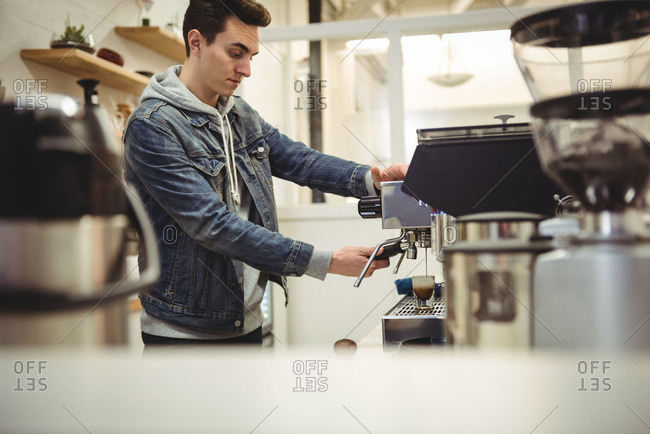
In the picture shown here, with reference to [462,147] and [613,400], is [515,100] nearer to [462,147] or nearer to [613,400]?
[462,147]

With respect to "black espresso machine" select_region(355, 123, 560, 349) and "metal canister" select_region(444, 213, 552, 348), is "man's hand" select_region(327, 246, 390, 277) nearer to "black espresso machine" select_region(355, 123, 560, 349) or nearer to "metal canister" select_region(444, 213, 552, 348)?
"black espresso machine" select_region(355, 123, 560, 349)

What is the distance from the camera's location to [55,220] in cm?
48

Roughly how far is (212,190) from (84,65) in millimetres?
697

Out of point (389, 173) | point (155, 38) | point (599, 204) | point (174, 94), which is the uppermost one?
point (155, 38)

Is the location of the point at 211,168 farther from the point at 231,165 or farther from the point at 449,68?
the point at 449,68

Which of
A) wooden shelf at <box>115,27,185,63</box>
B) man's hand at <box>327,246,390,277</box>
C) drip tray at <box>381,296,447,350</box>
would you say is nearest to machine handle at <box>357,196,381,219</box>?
man's hand at <box>327,246,390,277</box>

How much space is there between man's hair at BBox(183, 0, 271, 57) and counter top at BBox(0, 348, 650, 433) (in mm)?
1156

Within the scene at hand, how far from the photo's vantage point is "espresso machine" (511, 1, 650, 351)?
0.55 meters

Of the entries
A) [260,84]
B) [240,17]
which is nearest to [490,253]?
[240,17]

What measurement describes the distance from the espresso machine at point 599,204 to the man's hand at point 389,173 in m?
0.93

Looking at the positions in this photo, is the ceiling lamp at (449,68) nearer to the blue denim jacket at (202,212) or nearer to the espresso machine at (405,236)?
the blue denim jacket at (202,212)

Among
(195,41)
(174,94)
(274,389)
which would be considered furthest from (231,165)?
(274,389)

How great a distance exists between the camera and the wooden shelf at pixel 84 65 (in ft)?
5.23

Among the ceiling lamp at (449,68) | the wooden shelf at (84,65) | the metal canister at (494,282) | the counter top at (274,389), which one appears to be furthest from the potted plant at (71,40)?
the ceiling lamp at (449,68)
